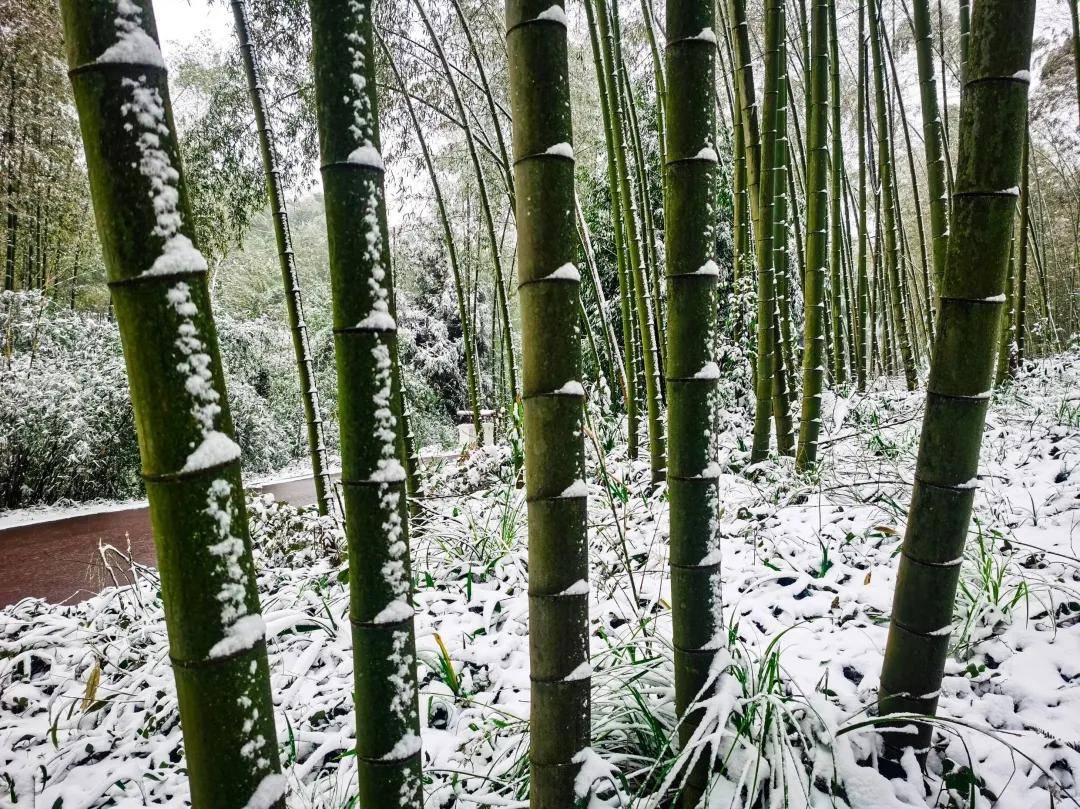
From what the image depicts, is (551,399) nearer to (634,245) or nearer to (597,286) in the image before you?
(634,245)

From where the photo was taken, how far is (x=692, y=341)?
1015 millimetres

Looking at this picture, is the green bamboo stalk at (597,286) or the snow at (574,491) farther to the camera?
the green bamboo stalk at (597,286)

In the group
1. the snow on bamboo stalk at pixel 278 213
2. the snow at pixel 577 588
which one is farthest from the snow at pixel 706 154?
the snow on bamboo stalk at pixel 278 213

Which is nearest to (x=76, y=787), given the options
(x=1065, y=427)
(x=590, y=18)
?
(x=590, y=18)

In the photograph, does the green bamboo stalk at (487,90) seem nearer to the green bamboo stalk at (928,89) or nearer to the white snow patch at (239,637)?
the green bamboo stalk at (928,89)

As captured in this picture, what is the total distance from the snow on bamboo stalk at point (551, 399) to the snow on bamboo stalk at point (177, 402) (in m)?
0.41

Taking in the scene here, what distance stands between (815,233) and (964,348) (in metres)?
1.87

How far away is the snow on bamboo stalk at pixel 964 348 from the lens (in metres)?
0.92

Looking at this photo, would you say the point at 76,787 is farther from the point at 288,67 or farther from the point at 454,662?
the point at 288,67

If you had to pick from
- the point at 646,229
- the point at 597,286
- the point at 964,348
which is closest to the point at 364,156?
the point at 964,348

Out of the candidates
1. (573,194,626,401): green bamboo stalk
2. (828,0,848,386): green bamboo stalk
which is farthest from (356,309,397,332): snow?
(828,0,848,386): green bamboo stalk

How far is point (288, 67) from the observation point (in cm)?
474

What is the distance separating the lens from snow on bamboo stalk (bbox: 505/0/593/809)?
0.83 meters

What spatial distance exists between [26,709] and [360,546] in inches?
90.7
